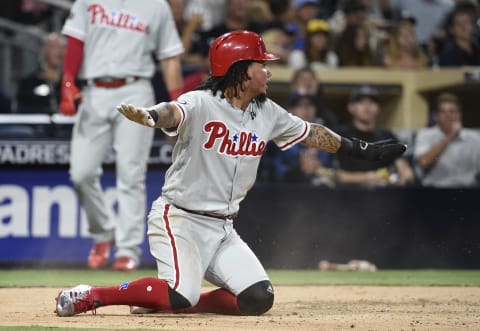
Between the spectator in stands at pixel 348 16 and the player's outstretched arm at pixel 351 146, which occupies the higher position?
the spectator in stands at pixel 348 16

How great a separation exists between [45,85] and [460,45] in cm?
513

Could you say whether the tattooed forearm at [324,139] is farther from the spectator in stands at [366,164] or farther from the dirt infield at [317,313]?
the spectator in stands at [366,164]

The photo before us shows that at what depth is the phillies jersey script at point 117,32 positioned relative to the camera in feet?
24.8

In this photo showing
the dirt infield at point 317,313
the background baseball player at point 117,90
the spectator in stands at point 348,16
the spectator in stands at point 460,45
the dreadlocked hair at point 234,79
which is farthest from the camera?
the spectator in stands at point 348,16

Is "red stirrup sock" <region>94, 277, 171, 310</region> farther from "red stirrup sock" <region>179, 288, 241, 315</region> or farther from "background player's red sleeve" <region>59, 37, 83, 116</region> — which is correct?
"background player's red sleeve" <region>59, 37, 83, 116</region>

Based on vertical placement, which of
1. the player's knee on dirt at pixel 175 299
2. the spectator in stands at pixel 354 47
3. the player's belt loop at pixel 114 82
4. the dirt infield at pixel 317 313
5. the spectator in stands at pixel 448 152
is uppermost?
the spectator in stands at pixel 354 47

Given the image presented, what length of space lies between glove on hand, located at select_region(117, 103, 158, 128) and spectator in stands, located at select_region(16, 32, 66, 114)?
15.8 feet

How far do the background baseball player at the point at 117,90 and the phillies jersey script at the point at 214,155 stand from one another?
2177 mm

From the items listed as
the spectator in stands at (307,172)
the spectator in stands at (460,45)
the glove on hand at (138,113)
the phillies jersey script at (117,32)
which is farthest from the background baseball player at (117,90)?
the spectator in stands at (460,45)

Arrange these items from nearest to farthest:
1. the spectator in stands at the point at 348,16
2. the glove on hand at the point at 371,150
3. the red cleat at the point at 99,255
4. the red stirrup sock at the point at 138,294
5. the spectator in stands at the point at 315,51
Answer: the red stirrup sock at the point at 138,294 → the glove on hand at the point at 371,150 → the red cleat at the point at 99,255 → the spectator in stands at the point at 315,51 → the spectator in stands at the point at 348,16

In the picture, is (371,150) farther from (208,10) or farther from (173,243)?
(208,10)

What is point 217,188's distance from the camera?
5.30m

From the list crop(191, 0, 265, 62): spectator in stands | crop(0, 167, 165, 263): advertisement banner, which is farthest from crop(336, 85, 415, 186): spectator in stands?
crop(0, 167, 165, 263): advertisement banner

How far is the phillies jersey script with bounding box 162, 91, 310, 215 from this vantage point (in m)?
5.22
